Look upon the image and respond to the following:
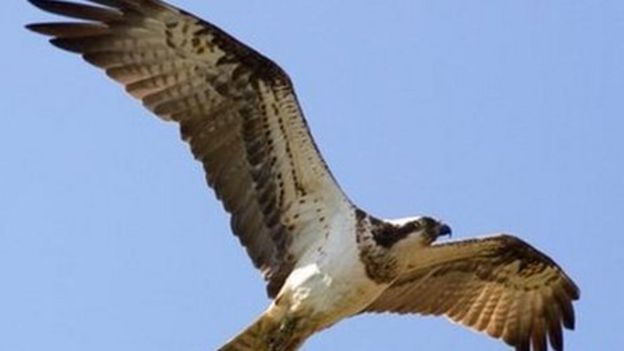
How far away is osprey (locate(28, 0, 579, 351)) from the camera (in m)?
15.9

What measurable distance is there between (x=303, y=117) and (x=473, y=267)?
2700mm

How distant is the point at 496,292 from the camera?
1816 cm

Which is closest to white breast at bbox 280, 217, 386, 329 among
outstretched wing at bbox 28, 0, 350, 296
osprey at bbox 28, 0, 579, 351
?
osprey at bbox 28, 0, 579, 351

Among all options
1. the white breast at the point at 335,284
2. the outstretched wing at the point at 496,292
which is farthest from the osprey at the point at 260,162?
the outstretched wing at the point at 496,292

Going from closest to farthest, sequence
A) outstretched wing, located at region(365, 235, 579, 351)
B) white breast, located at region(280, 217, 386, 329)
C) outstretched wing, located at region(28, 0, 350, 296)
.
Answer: white breast, located at region(280, 217, 386, 329) < outstretched wing, located at region(28, 0, 350, 296) < outstretched wing, located at region(365, 235, 579, 351)

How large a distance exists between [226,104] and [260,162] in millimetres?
554

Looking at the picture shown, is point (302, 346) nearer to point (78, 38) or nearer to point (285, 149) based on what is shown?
point (285, 149)

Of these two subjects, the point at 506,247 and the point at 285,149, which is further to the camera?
the point at 506,247

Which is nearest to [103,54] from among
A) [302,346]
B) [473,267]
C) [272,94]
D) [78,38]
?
[78,38]

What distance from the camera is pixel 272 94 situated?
1609 centimetres

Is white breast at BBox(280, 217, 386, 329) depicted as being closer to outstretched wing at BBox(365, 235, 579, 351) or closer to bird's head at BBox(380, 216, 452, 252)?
bird's head at BBox(380, 216, 452, 252)

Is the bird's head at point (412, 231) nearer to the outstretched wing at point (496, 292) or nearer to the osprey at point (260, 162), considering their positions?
the osprey at point (260, 162)

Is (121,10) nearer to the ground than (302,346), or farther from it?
farther from it

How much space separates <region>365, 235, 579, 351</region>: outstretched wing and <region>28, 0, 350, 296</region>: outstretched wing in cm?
149
